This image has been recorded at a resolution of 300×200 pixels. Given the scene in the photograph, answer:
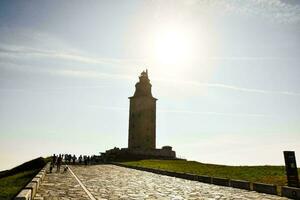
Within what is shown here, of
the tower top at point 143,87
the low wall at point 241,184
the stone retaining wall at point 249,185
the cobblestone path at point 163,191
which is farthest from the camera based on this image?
the tower top at point 143,87

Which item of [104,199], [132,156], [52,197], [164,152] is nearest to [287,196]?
[104,199]

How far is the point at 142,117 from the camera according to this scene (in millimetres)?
65938

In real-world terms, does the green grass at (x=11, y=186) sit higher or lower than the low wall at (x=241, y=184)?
lower

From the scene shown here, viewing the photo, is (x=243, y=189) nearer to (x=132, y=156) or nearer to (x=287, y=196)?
(x=287, y=196)

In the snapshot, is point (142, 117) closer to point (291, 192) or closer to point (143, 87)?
point (143, 87)

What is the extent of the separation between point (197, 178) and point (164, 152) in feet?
131

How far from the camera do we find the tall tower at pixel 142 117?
64.9 meters

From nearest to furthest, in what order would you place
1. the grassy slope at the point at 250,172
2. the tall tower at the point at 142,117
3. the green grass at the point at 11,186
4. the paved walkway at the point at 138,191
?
1. the paved walkway at the point at 138,191
2. the green grass at the point at 11,186
3. the grassy slope at the point at 250,172
4. the tall tower at the point at 142,117

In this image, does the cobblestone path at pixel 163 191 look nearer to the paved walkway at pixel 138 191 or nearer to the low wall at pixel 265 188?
the paved walkway at pixel 138 191

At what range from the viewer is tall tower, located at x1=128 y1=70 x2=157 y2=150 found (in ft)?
213

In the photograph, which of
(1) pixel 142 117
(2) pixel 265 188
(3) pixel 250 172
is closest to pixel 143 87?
(1) pixel 142 117

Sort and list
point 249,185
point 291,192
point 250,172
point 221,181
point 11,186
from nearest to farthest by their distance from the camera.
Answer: point 291,192
point 249,185
point 221,181
point 11,186
point 250,172

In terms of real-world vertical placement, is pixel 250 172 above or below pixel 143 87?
below

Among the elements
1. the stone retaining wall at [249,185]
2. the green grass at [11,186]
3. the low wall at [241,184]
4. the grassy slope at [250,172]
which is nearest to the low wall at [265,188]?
the stone retaining wall at [249,185]
